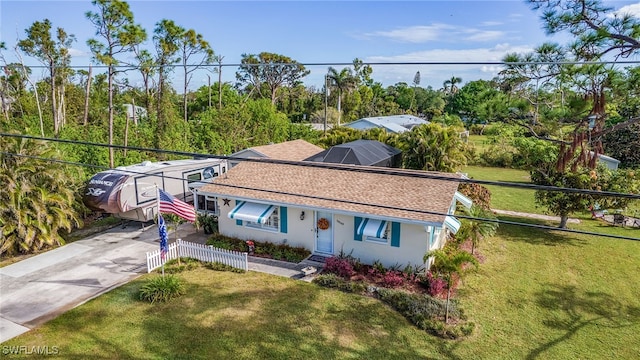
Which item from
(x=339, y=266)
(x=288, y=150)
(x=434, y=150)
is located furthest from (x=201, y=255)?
(x=434, y=150)

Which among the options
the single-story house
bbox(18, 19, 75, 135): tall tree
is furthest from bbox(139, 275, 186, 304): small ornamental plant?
bbox(18, 19, 75, 135): tall tree

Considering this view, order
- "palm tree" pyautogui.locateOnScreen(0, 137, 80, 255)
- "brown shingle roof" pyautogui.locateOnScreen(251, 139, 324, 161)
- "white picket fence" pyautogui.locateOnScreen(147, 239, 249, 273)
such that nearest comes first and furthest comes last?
"white picket fence" pyautogui.locateOnScreen(147, 239, 249, 273)
"palm tree" pyautogui.locateOnScreen(0, 137, 80, 255)
"brown shingle roof" pyautogui.locateOnScreen(251, 139, 324, 161)

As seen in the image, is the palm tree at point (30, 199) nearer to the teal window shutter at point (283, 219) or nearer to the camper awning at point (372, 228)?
the teal window shutter at point (283, 219)

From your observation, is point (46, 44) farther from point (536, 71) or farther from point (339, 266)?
point (536, 71)

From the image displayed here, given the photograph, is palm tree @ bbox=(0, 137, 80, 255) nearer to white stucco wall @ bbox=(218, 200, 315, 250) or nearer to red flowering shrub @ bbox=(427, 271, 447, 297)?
white stucco wall @ bbox=(218, 200, 315, 250)

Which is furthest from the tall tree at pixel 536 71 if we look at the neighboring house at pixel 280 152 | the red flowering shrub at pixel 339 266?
the neighboring house at pixel 280 152

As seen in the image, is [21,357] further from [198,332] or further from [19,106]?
[19,106]
